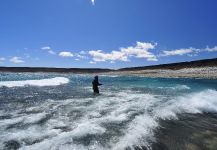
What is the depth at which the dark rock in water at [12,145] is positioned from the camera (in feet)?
21.2

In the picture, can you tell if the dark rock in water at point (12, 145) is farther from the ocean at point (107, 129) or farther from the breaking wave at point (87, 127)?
the breaking wave at point (87, 127)

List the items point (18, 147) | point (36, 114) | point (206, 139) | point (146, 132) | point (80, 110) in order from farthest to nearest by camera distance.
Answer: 1. point (80, 110)
2. point (36, 114)
3. point (146, 132)
4. point (206, 139)
5. point (18, 147)

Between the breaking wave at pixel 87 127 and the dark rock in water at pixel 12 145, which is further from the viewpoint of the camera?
the breaking wave at pixel 87 127

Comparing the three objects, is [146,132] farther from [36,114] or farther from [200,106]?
[200,106]

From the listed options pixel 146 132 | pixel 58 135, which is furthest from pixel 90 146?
pixel 146 132

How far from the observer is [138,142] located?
721cm

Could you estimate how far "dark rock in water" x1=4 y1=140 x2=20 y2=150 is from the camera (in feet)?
21.2

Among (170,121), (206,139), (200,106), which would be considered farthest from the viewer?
(200,106)

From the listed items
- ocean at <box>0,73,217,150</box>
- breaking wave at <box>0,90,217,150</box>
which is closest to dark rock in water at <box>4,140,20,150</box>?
ocean at <box>0,73,217,150</box>

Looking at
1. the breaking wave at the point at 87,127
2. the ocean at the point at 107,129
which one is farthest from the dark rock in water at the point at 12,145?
the breaking wave at the point at 87,127

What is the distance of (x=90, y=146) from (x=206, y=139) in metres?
3.39

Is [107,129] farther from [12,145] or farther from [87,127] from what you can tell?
[12,145]

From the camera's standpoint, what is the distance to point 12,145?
6.68 meters

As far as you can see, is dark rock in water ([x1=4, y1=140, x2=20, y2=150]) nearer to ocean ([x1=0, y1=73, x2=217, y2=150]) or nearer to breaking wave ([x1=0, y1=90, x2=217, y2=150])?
ocean ([x1=0, y1=73, x2=217, y2=150])
